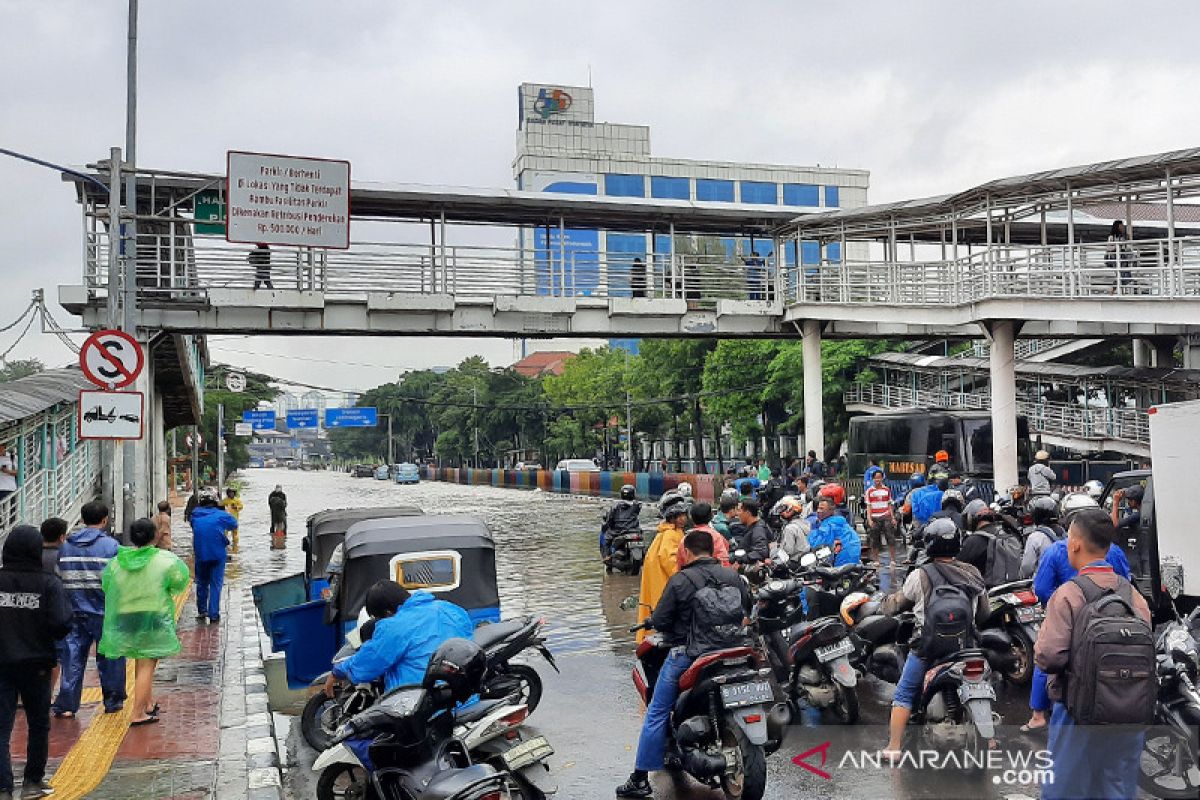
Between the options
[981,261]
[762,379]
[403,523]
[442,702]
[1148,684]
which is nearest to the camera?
[1148,684]

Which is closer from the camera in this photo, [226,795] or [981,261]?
[226,795]

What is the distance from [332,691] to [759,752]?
277 centimetres

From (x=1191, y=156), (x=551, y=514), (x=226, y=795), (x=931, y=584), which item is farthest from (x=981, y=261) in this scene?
(x=226, y=795)

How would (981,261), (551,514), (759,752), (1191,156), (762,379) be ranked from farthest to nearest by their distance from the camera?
(762,379) → (551,514) → (981,261) → (1191,156) → (759,752)

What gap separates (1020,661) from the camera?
8641mm

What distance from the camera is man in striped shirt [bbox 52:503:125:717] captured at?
28.5 feet

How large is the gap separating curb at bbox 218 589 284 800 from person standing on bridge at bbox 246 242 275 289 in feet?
38.2

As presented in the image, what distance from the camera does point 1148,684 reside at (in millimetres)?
4207

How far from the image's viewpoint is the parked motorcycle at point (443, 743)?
5188mm

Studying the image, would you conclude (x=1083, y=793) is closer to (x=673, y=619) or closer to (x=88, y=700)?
(x=673, y=619)

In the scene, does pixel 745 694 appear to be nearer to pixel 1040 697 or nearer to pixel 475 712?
pixel 475 712

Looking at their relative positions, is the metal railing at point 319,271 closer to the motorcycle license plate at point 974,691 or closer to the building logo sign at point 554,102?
the motorcycle license plate at point 974,691

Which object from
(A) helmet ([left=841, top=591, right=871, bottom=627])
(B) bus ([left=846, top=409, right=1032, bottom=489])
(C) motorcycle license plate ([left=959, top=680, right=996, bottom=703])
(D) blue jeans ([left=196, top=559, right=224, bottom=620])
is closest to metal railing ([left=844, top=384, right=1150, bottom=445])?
(B) bus ([left=846, top=409, right=1032, bottom=489])

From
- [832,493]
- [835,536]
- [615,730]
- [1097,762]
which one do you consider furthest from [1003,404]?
[1097,762]
